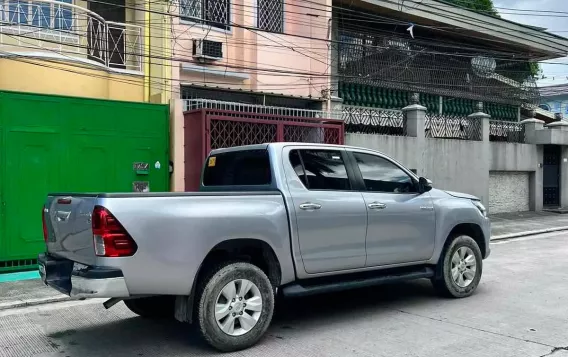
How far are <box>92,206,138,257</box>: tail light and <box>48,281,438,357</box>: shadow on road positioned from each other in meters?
1.12

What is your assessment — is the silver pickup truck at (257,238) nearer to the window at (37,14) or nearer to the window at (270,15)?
the window at (37,14)

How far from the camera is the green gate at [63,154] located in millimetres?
8555

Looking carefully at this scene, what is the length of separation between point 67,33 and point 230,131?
406cm

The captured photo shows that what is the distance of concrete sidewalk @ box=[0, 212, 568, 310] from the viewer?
22.8 ft

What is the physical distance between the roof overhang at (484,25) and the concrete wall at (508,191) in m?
4.94

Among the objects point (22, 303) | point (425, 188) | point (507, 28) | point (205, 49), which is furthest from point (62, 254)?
point (507, 28)

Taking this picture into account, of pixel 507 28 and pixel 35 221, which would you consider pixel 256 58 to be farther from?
pixel 507 28

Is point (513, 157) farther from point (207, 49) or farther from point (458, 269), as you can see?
point (458, 269)

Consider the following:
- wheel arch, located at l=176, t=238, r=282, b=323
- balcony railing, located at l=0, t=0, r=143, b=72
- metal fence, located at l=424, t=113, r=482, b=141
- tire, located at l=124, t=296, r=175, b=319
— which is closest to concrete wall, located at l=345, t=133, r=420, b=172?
metal fence, located at l=424, t=113, r=482, b=141

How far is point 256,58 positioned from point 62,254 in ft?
31.1

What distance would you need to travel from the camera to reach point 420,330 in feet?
17.9

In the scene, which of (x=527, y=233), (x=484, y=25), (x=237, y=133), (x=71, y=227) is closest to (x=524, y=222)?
(x=527, y=233)

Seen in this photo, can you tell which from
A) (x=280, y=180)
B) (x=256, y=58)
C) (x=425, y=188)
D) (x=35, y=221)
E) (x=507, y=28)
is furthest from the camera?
(x=507, y=28)

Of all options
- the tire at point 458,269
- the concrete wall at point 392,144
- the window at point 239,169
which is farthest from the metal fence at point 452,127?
the window at point 239,169
